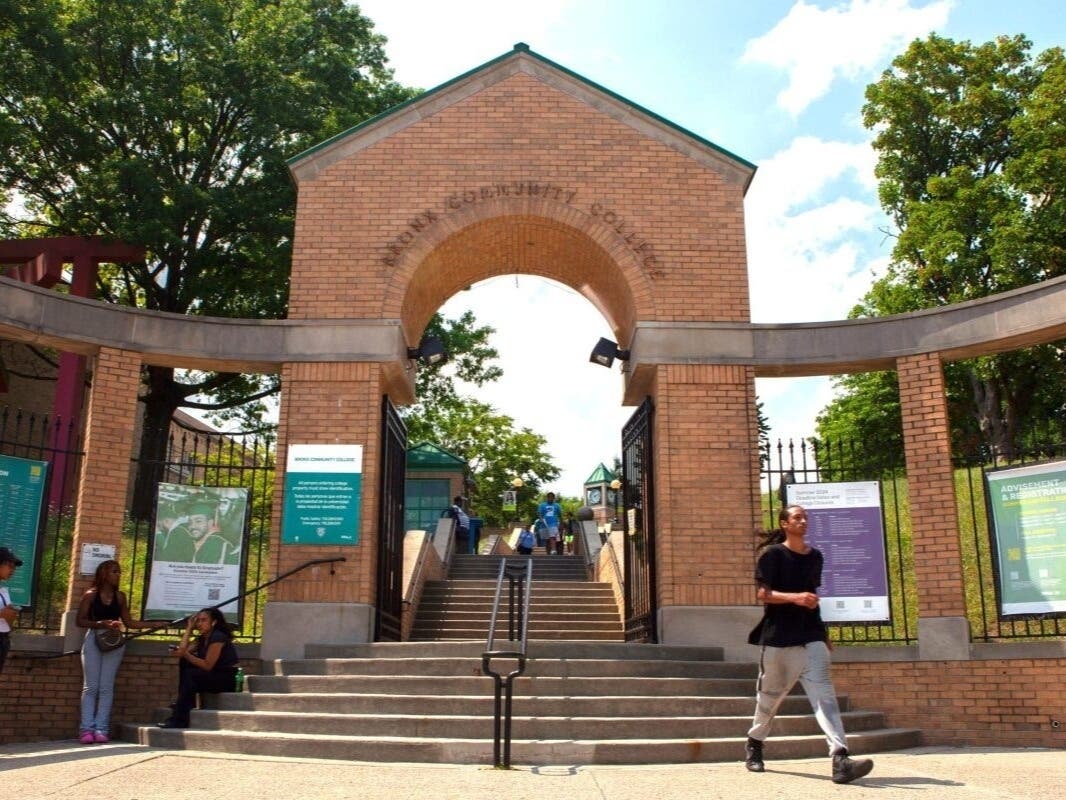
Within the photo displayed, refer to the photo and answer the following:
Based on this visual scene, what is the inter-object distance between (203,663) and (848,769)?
554 cm

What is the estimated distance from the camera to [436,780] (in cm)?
645

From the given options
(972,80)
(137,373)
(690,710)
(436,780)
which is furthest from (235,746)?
(972,80)

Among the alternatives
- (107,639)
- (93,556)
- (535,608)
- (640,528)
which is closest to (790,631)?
(640,528)

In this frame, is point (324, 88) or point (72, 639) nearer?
point (72, 639)

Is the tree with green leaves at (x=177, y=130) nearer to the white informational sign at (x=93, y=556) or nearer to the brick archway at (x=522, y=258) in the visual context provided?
the brick archway at (x=522, y=258)

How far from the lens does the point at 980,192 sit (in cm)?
2717

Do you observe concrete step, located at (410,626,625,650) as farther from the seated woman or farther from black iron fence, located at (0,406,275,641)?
the seated woman

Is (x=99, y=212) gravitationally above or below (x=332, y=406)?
above

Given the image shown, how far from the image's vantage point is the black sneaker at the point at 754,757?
691 cm

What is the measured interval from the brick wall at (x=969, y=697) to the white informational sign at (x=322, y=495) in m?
5.18

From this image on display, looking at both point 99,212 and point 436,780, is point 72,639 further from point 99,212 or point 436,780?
point 99,212

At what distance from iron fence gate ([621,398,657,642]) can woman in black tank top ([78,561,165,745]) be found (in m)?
5.02

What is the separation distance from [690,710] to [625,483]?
4305 mm

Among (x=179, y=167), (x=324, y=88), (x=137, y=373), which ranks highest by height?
(x=324, y=88)
